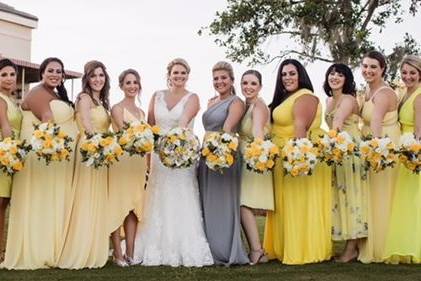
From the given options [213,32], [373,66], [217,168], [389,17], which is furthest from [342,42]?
[217,168]

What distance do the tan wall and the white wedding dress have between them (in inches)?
1347

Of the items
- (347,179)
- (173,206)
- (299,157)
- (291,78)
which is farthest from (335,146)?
(173,206)

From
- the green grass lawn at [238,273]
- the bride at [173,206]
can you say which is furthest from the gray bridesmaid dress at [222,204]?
the green grass lawn at [238,273]

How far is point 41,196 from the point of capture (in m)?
8.00

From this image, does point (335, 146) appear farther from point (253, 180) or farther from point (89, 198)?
point (89, 198)

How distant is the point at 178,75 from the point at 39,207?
220cm

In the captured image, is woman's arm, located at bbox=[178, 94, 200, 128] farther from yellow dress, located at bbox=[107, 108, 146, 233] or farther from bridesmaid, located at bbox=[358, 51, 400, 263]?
bridesmaid, located at bbox=[358, 51, 400, 263]

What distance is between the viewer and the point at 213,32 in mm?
20344

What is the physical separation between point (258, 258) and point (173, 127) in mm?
1819

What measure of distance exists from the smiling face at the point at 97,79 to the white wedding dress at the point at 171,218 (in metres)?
0.75

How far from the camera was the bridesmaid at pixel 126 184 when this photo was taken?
815 cm

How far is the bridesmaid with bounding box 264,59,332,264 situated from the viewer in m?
8.27

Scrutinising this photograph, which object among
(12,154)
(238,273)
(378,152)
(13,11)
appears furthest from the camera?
(13,11)

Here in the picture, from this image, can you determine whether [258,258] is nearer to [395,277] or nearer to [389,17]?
[395,277]
